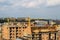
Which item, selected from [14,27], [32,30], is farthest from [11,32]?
[32,30]

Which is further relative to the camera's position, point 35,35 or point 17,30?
point 17,30

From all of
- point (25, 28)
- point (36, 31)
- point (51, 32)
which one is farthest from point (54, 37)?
point (25, 28)

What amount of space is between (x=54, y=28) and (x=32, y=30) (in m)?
2.78

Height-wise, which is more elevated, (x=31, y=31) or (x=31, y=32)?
(x=31, y=31)

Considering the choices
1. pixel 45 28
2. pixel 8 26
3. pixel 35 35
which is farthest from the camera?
pixel 8 26

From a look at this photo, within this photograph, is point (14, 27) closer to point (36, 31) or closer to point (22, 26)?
point (22, 26)

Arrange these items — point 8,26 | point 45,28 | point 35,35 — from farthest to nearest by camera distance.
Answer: point 8,26 → point 45,28 → point 35,35

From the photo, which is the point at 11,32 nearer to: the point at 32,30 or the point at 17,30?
the point at 17,30

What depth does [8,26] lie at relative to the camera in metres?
26.5

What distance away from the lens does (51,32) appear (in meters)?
24.4

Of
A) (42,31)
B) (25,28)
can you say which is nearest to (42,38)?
(42,31)

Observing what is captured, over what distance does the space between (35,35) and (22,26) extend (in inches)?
137

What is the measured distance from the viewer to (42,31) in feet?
80.0

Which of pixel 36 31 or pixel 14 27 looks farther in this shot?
pixel 14 27
